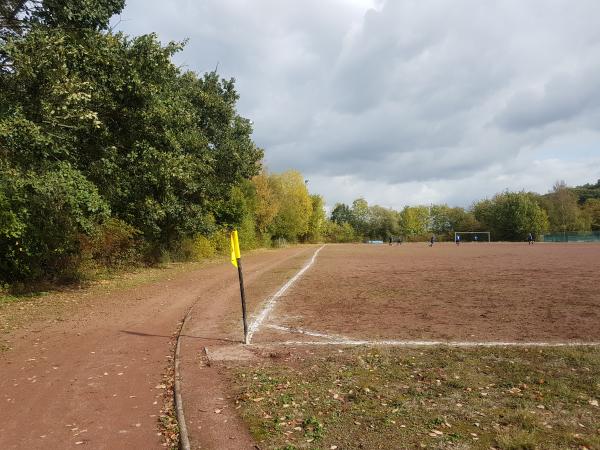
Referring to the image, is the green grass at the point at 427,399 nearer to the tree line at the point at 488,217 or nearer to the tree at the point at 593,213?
the tree line at the point at 488,217

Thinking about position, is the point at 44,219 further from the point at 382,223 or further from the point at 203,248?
the point at 382,223

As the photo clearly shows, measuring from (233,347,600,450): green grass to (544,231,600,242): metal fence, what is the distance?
97.0 m

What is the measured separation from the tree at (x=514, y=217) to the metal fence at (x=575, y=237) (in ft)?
15.9

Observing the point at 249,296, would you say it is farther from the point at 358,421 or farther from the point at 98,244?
the point at 358,421

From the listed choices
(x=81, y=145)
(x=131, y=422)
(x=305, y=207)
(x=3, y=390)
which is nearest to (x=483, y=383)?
(x=131, y=422)

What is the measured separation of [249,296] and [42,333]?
21.8ft

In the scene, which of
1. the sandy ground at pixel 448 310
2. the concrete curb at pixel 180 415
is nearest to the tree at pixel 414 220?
the sandy ground at pixel 448 310

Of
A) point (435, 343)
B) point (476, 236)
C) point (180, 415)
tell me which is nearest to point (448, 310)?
point (435, 343)

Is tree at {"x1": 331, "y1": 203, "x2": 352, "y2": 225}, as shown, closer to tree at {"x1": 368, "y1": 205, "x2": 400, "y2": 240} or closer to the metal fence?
tree at {"x1": 368, "y1": 205, "x2": 400, "y2": 240}

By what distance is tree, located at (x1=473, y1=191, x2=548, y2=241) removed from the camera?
10394 cm

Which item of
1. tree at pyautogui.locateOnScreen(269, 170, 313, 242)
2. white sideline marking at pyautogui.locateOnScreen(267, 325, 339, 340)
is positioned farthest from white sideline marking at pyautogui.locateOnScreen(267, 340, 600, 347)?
tree at pyautogui.locateOnScreen(269, 170, 313, 242)

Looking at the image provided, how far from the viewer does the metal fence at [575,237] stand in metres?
90.4

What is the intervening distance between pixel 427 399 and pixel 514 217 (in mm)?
111027

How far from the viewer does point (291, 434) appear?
465 centimetres
